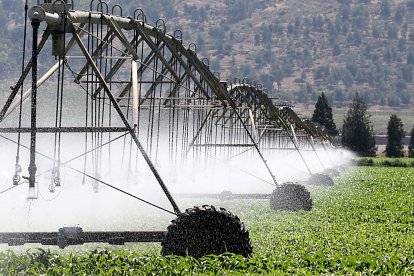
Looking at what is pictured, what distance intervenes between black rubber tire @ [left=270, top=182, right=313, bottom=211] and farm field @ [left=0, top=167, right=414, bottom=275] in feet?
1.57

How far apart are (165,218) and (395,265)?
8364 millimetres

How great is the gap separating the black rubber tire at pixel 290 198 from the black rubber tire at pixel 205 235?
1072 cm

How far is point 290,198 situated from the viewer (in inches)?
891

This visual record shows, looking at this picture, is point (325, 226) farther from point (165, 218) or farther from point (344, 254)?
point (344, 254)

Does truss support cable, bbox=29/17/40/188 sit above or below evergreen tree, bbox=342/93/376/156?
below

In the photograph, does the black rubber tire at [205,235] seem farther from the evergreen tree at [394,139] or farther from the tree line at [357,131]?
the evergreen tree at [394,139]

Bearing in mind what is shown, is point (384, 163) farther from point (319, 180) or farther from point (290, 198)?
point (290, 198)

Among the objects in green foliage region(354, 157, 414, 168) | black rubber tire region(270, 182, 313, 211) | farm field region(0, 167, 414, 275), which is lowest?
farm field region(0, 167, 414, 275)

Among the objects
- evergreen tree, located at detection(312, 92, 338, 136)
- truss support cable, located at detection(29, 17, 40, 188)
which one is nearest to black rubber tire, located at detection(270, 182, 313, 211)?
truss support cable, located at detection(29, 17, 40, 188)

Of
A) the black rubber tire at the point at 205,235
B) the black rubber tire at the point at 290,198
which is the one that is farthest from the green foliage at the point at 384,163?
the black rubber tire at the point at 205,235

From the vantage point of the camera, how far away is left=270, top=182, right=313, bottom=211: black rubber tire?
74.4 feet

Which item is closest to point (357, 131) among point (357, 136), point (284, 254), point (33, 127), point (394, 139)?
point (357, 136)

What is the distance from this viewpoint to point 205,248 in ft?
39.0

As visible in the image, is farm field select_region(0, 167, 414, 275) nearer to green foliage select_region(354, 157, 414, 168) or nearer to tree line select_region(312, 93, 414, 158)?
green foliage select_region(354, 157, 414, 168)
